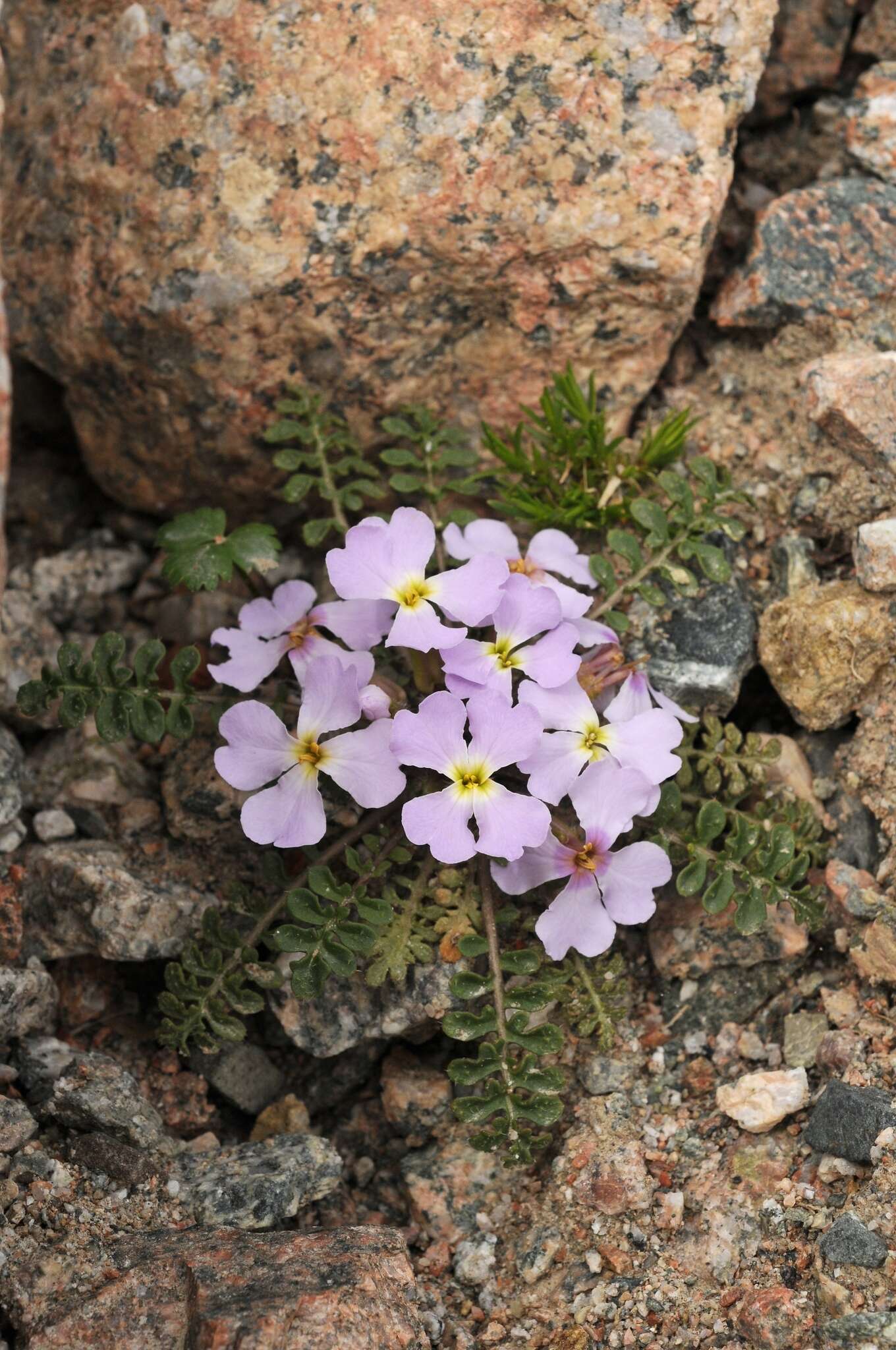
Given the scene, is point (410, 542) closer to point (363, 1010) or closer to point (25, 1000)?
point (363, 1010)

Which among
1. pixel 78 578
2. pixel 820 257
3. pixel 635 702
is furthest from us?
pixel 78 578

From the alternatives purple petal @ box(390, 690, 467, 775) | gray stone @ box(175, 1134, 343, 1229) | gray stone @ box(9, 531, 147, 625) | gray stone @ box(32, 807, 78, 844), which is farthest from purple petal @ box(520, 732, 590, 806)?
gray stone @ box(9, 531, 147, 625)

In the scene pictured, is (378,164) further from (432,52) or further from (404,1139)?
(404,1139)

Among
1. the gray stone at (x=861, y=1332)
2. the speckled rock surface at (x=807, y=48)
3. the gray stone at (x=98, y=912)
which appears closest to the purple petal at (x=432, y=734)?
the gray stone at (x=98, y=912)

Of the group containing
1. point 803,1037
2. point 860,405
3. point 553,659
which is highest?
point 860,405

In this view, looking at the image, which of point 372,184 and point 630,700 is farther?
point 372,184

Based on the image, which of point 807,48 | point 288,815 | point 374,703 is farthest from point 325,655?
point 807,48
